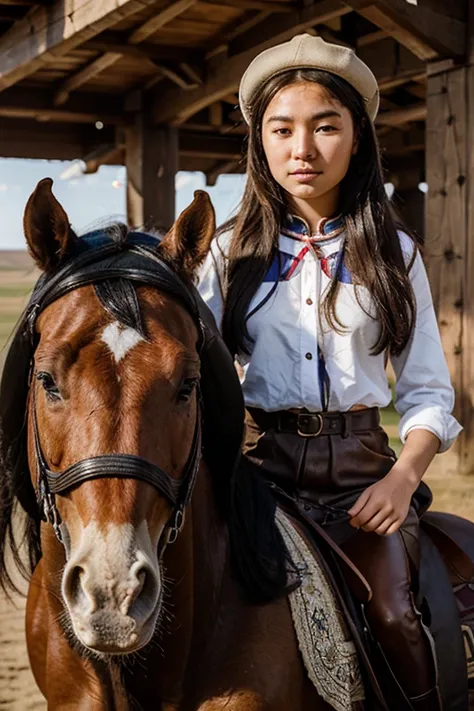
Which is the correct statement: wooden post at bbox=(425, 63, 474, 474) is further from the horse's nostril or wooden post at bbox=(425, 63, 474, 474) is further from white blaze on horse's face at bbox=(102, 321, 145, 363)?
the horse's nostril

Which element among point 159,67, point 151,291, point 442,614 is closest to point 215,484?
point 151,291

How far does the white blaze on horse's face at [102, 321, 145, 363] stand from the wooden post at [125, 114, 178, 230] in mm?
7123

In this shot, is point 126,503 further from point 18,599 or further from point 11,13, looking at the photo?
point 11,13

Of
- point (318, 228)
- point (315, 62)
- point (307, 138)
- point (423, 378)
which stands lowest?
point (423, 378)

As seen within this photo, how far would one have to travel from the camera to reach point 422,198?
12516mm

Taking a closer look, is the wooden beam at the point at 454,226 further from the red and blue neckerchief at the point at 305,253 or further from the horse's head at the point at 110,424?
the horse's head at the point at 110,424

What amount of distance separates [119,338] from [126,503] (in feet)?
1.00

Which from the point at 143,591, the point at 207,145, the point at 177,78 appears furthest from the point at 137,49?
the point at 143,591

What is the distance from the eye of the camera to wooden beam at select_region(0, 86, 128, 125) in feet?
29.3

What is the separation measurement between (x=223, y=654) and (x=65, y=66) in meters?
7.19

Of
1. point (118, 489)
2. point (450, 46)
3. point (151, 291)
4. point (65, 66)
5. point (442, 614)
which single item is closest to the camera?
point (118, 489)

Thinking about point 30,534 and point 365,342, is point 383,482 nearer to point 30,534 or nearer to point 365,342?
point 365,342

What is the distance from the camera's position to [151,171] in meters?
8.90

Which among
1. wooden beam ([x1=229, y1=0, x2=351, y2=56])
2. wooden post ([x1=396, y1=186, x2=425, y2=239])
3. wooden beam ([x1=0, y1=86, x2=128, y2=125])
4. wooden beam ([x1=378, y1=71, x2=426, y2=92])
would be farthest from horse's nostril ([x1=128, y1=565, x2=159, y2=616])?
wooden post ([x1=396, y1=186, x2=425, y2=239])
